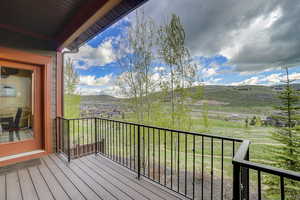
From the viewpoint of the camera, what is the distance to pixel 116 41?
626 centimetres

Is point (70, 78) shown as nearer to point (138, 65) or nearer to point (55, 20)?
point (138, 65)

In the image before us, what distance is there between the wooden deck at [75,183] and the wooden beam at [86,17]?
104 inches

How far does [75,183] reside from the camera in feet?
7.29

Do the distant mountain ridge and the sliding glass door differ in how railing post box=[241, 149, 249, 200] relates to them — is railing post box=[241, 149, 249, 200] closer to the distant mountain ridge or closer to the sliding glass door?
the distant mountain ridge

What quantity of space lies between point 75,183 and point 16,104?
2391 mm

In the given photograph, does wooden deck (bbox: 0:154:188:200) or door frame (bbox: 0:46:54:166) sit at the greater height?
door frame (bbox: 0:46:54:166)

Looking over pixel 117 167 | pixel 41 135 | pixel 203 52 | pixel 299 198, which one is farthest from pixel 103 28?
pixel 299 198

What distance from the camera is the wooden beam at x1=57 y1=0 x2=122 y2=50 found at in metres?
2.04

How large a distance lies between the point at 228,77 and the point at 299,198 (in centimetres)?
372

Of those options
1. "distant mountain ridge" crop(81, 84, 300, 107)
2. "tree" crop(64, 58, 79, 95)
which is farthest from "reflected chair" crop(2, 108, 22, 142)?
"distant mountain ridge" crop(81, 84, 300, 107)

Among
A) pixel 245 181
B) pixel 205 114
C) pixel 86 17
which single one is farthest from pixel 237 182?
pixel 205 114

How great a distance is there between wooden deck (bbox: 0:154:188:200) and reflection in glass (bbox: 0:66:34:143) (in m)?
0.74

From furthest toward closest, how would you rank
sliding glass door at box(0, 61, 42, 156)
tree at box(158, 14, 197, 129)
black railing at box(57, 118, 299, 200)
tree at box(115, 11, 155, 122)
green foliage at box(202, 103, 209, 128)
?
1. tree at box(115, 11, 155, 122)
2. tree at box(158, 14, 197, 129)
3. green foliage at box(202, 103, 209, 128)
4. sliding glass door at box(0, 61, 42, 156)
5. black railing at box(57, 118, 299, 200)

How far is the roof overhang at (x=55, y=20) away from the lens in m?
2.18
